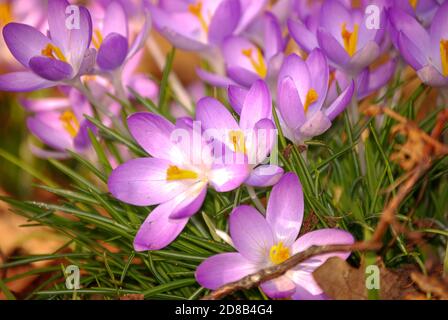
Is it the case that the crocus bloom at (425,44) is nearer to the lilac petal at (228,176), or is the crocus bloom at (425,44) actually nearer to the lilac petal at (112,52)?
the lilac petal at (228,176)

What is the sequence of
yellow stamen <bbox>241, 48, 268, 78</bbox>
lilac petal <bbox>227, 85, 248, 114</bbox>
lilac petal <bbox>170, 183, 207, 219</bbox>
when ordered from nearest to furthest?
1. lilac petal <bbox>170, 183, 207, 219</bbox>
2. lilac petal <bbox>227, 85, 248, 114</bbox>
3. yellow stamen <bbox>241, 48, 268, 78</bbox>

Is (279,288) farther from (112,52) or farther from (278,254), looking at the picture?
(112,52)

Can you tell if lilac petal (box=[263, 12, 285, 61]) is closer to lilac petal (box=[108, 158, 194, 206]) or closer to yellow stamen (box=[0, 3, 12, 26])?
lilac petal (box=[108, 158, 194, 206])

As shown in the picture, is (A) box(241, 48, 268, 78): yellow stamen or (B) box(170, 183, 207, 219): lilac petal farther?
(A) box(241, 48, 268, 78): yellow stamen

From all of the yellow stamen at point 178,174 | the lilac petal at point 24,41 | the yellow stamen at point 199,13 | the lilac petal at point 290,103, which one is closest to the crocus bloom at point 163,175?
the yellow stamen at point 178,174

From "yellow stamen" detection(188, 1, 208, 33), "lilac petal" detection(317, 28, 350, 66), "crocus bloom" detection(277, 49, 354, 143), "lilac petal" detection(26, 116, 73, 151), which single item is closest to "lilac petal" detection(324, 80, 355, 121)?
"crocus bloom" detection(277, 49, 354, 143)

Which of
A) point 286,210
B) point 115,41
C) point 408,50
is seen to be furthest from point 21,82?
point 408,50
